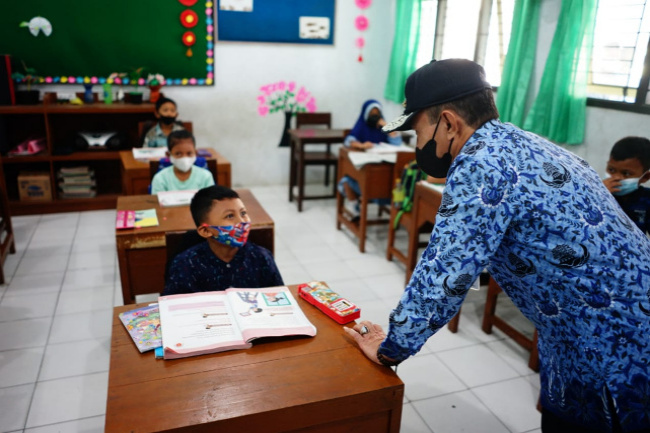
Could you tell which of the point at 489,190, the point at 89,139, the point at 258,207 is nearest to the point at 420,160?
the point at 489,190

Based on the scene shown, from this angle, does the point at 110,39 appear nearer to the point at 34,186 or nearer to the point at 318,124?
the point at 34,186

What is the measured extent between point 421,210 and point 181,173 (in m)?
1.53

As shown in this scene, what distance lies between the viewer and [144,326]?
4.52 feet

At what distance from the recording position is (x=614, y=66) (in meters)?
3.26

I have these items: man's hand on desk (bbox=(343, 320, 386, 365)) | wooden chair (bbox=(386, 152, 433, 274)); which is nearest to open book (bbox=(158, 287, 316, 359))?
man's hand on desk (bbox=(343, 320, 386, 365))

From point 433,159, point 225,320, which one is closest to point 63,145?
point 225,320

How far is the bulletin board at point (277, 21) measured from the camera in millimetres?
5051

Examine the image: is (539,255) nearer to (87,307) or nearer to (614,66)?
(87,307)

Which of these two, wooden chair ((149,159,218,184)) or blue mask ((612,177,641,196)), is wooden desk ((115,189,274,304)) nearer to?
wooden chair ((149,159,218,184))

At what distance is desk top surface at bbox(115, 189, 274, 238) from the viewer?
232 centimetres

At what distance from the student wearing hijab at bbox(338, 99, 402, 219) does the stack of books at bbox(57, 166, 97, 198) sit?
7.94 feet

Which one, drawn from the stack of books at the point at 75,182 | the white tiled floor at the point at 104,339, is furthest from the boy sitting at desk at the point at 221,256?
the stack of books at the point at 75,182

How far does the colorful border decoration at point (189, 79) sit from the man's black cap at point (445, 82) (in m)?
4.37

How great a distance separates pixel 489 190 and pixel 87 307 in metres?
2.65
